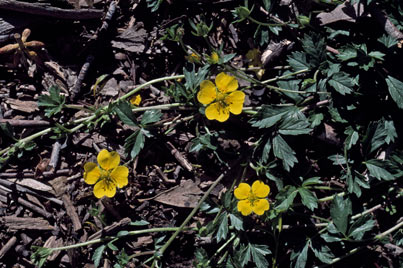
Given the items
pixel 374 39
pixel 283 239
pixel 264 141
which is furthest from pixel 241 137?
pixel 374 39

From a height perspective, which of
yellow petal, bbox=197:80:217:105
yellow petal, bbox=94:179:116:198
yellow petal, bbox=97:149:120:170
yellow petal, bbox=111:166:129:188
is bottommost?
yellow petal, bbox=94:179:116:198

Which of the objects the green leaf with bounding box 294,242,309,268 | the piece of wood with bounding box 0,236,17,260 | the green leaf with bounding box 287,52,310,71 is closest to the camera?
the green leaf with bounding box 294,242,309,268

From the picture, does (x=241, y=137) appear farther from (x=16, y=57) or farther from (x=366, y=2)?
(x=16, y=57)

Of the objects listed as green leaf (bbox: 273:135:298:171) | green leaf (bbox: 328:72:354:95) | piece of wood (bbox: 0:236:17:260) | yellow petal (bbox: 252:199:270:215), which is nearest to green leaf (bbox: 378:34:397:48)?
green leaf (bbox: 328:72:354:95)

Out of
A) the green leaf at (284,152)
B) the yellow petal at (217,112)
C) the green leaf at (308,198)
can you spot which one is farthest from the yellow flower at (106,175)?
the green leaf at (308,198)

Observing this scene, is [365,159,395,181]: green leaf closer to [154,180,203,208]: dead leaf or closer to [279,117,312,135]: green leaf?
[279,117,312,135]: green leaf

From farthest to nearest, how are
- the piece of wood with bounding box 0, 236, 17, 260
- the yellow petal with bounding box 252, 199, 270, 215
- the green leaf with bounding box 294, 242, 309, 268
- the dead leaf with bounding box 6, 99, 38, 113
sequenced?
1. the dead leaf with bounding box 6, 99, 38, 113
2. the piece of wood with bounding box 0, 236, 17, 260
3. the green leaf with bounding box 294, 242, 309, 268
4. the yellow petal with bounding box 252, 199, 270, 215
